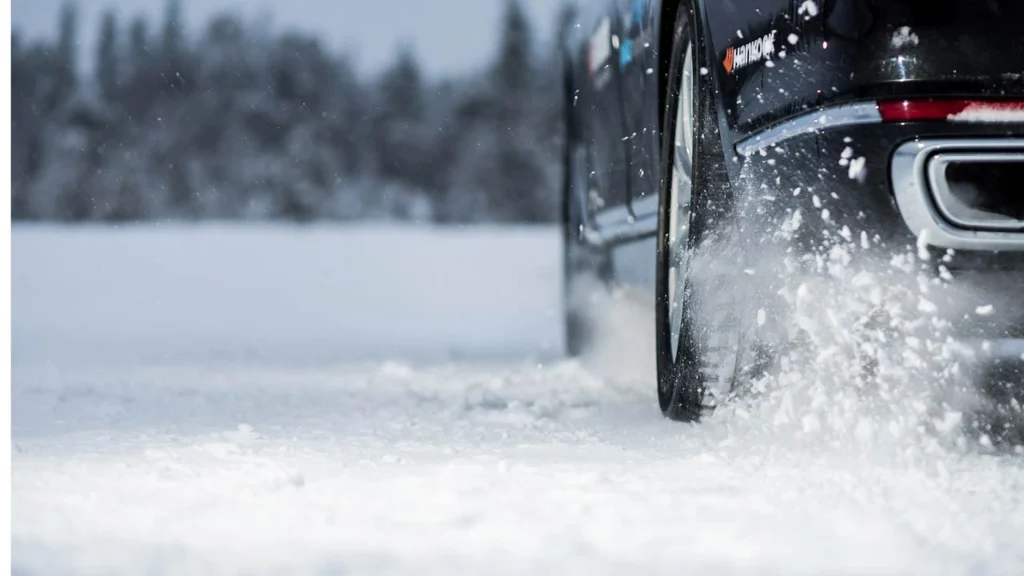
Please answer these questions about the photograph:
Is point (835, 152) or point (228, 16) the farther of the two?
point (228, 16)

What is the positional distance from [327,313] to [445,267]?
8.52 metres

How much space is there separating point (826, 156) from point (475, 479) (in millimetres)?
975

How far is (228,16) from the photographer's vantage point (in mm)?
59406

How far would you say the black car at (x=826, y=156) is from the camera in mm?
2887

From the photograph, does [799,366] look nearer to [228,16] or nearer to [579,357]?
[579,357]

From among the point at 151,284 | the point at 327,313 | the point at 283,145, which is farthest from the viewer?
the point at 283,145

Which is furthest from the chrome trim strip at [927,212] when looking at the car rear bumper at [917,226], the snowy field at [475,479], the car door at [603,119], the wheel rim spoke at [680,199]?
the car door at [603,119]

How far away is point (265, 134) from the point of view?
51750 mm

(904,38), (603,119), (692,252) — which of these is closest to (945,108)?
(904,38)

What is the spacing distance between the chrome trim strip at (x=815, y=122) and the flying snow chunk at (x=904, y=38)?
0.12 meters

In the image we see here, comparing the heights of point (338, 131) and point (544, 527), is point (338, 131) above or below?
above

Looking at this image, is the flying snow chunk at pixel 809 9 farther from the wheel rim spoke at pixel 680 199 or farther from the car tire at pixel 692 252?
the wheel rim spoke at pixel 680 199

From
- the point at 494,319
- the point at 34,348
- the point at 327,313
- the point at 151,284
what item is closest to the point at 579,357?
the point at 34,348

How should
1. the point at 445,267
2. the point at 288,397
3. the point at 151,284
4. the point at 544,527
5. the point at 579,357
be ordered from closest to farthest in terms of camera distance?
1. the point at 544,527
2. the point at 288,397
3. the point at 579,357
4. the point at 151,284
5. the point at 445,267
